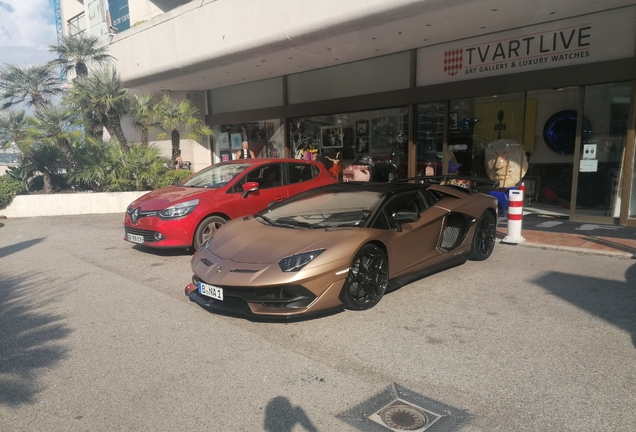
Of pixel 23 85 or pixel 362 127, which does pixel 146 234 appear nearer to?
pixel 362 127

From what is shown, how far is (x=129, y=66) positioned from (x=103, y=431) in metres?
17.3

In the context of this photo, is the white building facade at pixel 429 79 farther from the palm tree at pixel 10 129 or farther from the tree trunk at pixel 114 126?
the palm tree at pixel 10 129

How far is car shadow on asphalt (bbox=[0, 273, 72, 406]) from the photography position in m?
3.19

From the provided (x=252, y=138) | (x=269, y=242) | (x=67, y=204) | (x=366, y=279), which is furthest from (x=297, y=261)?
(x=252, y=138)

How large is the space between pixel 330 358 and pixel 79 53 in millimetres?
18951

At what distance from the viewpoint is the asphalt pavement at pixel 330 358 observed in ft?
9.20

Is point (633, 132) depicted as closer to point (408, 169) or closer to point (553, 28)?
point (553, 28)

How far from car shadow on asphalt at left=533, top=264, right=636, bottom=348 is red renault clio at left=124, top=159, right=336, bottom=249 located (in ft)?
15.1

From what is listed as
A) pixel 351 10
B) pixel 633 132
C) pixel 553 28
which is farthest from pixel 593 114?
pixel 351 10

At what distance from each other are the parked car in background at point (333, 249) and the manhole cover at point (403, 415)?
4.01 feet

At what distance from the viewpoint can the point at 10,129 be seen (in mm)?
14211

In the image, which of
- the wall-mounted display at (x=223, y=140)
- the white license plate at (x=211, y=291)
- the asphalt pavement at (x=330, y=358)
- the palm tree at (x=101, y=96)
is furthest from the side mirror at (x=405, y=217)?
the wall-mounted display at (x=223, y=140)

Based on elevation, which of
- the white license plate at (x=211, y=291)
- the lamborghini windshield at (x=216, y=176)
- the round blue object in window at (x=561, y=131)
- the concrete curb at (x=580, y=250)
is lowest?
the concrete curb at (x=580, y=250)

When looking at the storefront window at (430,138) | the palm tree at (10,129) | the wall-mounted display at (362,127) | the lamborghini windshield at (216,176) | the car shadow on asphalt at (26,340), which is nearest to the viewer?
the car shadow on asphalt at (26,340)
